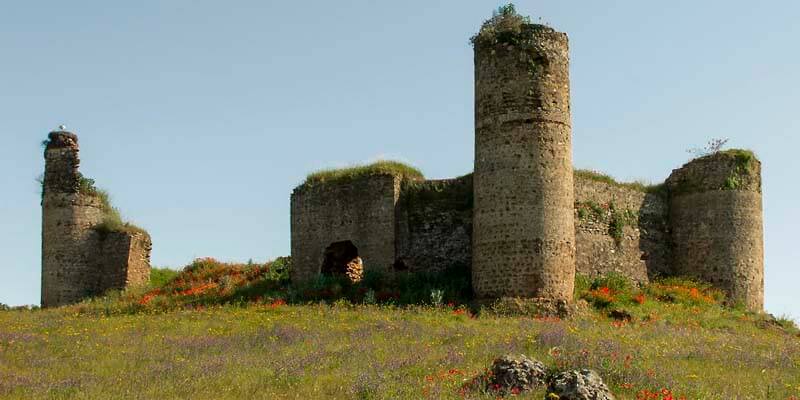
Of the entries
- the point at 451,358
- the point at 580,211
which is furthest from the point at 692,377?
the point at 580,211

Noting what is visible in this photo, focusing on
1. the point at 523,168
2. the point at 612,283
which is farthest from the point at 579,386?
the point at 612,283

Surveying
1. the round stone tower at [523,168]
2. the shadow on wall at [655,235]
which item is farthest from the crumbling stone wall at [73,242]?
the shadow on wall at [655,235]

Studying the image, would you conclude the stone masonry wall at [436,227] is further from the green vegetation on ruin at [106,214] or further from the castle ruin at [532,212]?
the green vegetation on ruin at [106,214]

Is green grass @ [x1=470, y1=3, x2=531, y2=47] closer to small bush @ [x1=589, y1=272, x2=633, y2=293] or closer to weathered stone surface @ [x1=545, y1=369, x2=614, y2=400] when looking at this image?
small bush @ [x1=589, y1=272, x2=633, y2=293]

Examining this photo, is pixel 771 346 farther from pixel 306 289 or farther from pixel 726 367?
pixel 306 289

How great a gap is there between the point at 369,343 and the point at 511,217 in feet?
19.5

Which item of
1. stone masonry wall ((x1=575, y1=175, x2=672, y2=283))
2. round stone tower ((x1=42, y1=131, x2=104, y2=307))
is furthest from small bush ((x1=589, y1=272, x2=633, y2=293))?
round stone tower ((x1=42, y1=131, x2=104, y2=307))

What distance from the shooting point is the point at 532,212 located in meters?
21.9

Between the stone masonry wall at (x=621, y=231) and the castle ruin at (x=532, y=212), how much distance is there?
36 millimetres

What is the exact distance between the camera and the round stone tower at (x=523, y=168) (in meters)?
21.9

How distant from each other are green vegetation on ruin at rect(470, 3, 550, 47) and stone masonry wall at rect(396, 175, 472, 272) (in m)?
4.23

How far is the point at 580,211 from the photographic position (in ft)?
85.4

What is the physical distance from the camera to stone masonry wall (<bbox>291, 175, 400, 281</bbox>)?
83.7ft

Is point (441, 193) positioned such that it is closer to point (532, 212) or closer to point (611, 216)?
point (532, 212)
